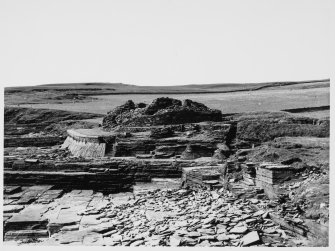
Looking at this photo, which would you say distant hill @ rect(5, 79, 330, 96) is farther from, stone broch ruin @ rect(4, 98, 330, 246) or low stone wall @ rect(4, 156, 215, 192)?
low stone wall @ rect(4, 156, 215, 192)

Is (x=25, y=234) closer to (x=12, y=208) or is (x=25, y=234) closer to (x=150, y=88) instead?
(x=12, y=208)

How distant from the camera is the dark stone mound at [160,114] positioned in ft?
31.4

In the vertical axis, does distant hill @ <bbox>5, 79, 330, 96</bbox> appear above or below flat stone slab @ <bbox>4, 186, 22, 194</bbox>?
above

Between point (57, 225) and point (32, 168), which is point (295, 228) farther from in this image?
point (32, 168)

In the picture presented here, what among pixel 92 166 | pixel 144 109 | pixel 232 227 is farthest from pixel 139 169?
pixel 232 227

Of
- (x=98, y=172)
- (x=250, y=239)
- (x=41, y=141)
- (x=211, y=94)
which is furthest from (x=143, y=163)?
(x=41, y=141)

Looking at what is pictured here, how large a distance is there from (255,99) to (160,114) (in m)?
2.90

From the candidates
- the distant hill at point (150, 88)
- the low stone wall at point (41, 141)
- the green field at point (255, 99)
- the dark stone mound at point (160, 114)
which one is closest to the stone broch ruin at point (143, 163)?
the dark stone mound at point (160, 114)

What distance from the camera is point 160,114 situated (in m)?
10.6

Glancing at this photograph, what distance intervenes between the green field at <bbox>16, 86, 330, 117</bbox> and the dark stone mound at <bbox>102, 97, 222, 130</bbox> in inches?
12.2

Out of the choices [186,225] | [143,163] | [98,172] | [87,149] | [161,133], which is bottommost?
[186,225]

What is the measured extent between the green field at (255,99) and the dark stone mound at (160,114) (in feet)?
1.01

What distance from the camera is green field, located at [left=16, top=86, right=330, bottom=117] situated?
7602 mm

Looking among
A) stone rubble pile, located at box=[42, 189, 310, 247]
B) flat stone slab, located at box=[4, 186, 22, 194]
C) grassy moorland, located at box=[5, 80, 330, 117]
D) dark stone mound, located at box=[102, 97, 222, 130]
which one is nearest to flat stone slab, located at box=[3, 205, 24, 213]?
flat stone slab, located at box=[4, 186, 22, 194]
